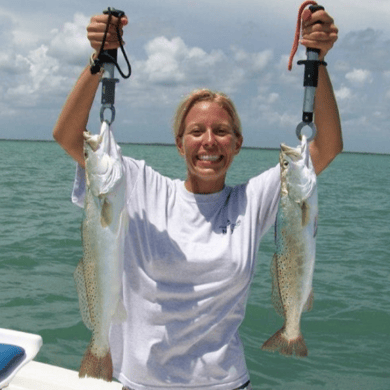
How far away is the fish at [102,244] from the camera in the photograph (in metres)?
2.89

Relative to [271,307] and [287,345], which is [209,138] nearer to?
[287,345]

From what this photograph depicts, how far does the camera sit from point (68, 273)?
1190 cm

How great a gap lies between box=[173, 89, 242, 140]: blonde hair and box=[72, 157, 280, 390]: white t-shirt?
0.42 meters

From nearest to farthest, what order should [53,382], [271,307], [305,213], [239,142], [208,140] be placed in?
[305,213], [208,140], [239,142], [53,382], [271,307]

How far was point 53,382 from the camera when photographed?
4781 mm

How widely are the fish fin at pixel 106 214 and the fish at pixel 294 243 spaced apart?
926 millimetres

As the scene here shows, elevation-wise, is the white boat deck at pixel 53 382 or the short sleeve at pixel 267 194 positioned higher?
the short sleeve at pixel 267 194

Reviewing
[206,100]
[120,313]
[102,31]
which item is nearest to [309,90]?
[206,100]

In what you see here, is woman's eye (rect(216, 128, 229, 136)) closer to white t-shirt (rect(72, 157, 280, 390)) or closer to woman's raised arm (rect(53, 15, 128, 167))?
white t-shirt (rect(72, 157, 280, 390))

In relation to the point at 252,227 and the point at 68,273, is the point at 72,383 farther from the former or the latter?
the point at 68,273

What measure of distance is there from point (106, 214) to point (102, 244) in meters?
0.17

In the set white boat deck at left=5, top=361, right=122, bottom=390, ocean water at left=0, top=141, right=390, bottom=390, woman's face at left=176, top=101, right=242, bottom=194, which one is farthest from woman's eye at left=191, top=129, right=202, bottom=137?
ocean water at left=0, top=141, right=390, bottom=390

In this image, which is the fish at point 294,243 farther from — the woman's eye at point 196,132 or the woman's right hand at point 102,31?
the woman's right hand at point 102,31

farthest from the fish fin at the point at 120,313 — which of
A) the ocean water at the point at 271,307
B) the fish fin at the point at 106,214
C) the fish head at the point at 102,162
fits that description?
the ocean water at the point at 271,307
